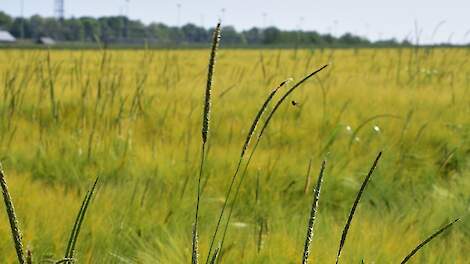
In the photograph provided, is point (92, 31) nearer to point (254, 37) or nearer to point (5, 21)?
point (254, 37)

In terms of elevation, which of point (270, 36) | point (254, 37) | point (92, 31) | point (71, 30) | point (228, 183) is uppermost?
point (270, 36)

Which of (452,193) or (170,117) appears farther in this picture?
(170,117)

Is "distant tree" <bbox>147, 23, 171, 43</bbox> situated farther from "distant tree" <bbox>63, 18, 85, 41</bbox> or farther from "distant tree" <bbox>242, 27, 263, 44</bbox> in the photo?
"distant tree" <bbox>63, 18, 85, 41</bbox>

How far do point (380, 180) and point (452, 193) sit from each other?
1.03 feet

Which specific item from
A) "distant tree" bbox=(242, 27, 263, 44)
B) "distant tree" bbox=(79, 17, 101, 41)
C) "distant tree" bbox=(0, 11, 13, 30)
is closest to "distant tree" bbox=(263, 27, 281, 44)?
"distant tree" bbox=(242, 27, 263, 44)

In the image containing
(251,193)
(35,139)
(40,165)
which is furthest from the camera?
(35,139)

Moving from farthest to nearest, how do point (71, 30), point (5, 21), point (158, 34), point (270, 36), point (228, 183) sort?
point (5, 21), point (71, 30), point (270, 36), point (158, 34), point (228, 183)

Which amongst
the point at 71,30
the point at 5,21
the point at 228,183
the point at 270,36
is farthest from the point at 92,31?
the point at 5,21

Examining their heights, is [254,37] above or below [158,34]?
above

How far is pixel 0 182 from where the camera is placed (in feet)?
1.42

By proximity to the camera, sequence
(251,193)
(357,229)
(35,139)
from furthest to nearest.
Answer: (35,139) < (251,193) < (357,229)

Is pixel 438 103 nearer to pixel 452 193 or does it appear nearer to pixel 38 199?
pixel 452 193

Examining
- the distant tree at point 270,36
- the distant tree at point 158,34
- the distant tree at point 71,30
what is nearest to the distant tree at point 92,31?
the distant tree at point 158,34

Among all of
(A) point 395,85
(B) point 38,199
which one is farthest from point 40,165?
(A) point 395,85
